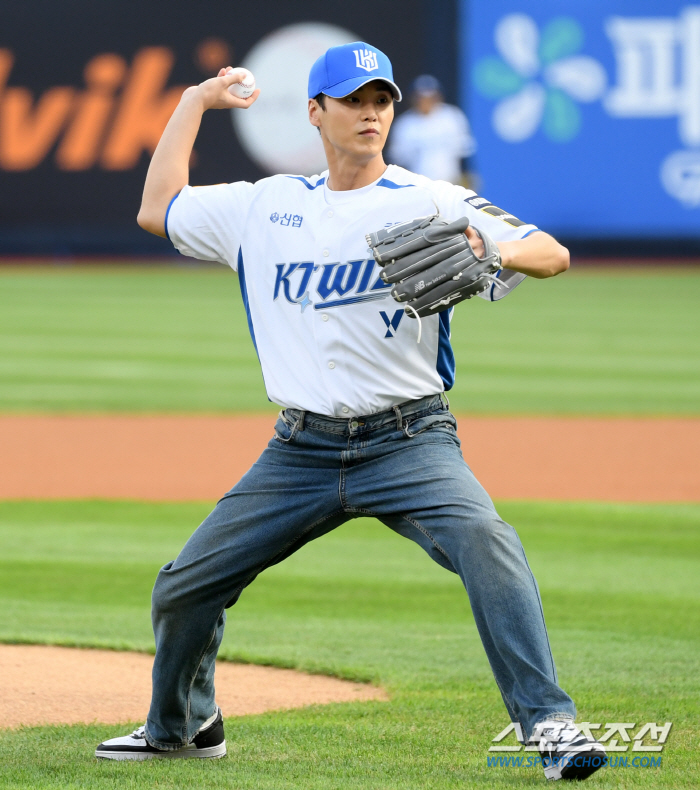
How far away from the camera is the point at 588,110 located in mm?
24656

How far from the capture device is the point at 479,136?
24844 millimetres

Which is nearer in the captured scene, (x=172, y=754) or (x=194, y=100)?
(x=172, y=754)

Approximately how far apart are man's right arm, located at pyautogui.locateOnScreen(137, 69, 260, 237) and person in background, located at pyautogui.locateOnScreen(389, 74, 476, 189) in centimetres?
1890

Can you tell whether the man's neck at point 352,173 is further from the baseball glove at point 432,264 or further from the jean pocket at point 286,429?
the jean pocket at point 286,429

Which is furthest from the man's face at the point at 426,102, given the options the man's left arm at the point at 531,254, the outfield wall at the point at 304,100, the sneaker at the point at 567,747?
the sneaker at the point at 567,747

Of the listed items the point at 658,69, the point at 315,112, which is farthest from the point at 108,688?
the point at 658,69

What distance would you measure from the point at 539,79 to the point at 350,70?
72.1 feet

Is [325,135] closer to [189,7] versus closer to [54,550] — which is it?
[54,550]

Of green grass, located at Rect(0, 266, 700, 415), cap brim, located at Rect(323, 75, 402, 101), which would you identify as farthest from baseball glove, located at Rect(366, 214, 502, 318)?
green grass, located at Rect(0, 266, 700, 415)

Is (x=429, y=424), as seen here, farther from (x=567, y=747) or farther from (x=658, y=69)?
(x=658, y=69)

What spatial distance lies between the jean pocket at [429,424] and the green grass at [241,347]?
836 cm

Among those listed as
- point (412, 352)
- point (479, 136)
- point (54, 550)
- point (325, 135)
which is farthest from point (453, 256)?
point (479, 136)

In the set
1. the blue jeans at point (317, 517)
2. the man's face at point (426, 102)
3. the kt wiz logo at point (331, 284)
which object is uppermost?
the man's face at point (426, 102)

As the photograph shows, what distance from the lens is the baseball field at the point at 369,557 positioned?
3.88 meters
